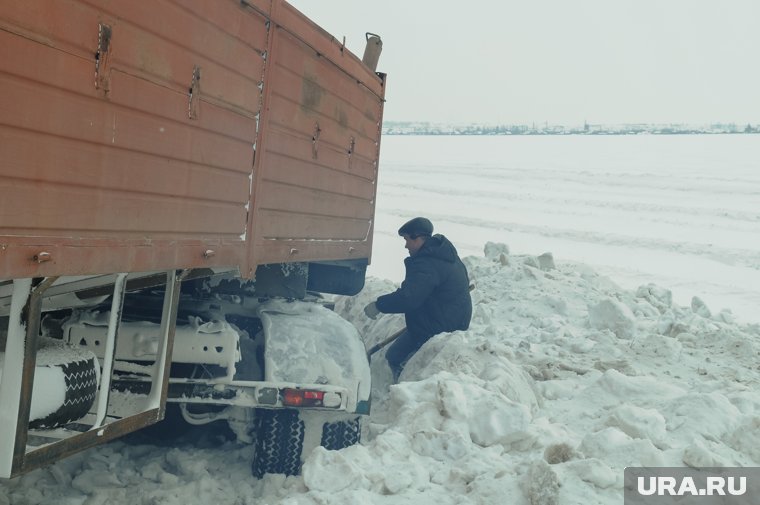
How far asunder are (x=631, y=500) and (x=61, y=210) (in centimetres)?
263

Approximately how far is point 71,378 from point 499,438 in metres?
2.11

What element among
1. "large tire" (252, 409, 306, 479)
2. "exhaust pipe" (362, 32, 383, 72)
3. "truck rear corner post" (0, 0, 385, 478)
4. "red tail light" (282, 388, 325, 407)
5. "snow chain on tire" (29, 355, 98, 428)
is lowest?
"large tire" (252, 409, 306, 479)

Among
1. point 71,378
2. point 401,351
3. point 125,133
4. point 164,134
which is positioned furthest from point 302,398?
point 401,351

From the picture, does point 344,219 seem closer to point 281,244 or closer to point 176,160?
point 281,244

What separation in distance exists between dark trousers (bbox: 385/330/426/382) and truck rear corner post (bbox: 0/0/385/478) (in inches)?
58.1

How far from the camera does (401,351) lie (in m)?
7.14

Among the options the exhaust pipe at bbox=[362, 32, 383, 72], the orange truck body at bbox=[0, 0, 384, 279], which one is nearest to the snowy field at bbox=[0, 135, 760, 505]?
the orange truck body at bbox=[0, 0, 384, 279]

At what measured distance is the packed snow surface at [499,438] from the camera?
3.71m

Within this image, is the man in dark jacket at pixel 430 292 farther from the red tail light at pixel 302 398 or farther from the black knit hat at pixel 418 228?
the red tail light at pixel 302 398

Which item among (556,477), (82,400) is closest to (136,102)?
(82,400)

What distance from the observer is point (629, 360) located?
655cm

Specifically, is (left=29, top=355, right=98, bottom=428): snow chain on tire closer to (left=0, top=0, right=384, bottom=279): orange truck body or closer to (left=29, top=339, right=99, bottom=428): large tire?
(left=29, top=339, right=99, bottom=428): large tire

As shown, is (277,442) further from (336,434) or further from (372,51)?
(372,51)

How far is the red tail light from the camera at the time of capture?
4281 millimetres
